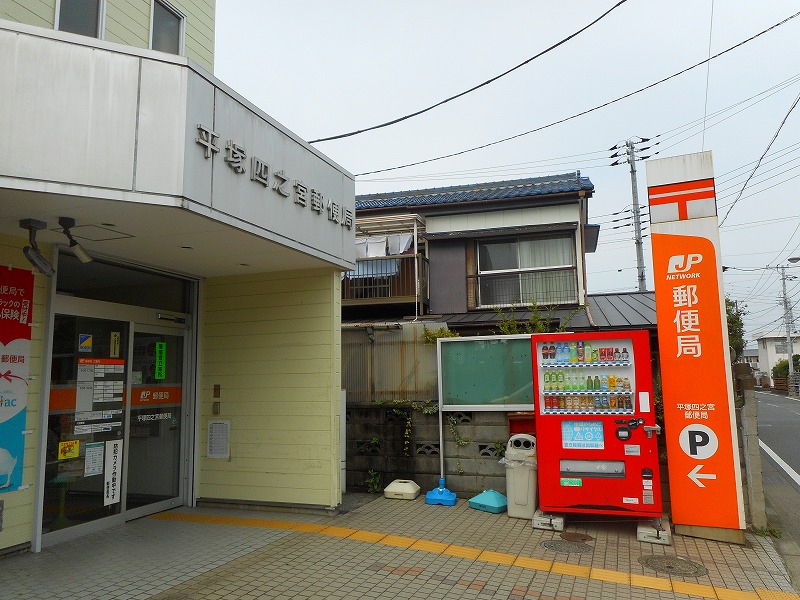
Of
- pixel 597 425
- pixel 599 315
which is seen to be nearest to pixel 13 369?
pixel 597 425

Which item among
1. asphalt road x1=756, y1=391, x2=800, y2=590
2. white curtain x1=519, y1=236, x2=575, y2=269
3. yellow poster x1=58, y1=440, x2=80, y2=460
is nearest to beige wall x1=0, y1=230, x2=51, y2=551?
yellow poster x1=58, y1=440, x2=80, y2=460

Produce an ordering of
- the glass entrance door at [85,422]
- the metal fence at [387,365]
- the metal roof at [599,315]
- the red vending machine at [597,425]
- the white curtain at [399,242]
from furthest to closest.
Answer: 1. the white curtain at [399,242]
2. the metal roof at [599,315]
3. the metal fence at [387,365]
4. the red vending machine at [597,425]
5. the glass entrance door at [85,422]

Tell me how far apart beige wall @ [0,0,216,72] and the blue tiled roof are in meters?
8.47

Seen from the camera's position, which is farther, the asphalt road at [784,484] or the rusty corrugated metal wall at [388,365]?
the rusty corrugated metal wall at [388,365]

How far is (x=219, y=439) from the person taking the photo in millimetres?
8023

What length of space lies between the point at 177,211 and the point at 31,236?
155cm

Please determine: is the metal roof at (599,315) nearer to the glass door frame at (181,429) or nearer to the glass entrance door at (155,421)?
the glass door frame at (181,429)

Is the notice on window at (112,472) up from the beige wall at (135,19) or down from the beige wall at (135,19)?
down

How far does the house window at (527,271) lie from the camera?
15289 millimetres

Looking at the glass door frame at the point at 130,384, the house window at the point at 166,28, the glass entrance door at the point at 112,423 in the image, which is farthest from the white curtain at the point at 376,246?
the glass entrance door at the point at 112,423

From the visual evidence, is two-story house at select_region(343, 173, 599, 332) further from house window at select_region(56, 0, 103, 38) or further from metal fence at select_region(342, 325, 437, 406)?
house window at select_region(56, 0, 103, 38)

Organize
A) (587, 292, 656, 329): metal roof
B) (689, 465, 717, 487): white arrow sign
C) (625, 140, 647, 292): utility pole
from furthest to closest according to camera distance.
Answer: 1. (625, 140, 647, 292): utility pole
2. (587, 292, 656, 329): metal roof
3. (689, 465, 717, 487): white arrow sign

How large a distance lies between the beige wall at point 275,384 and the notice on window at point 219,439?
2.9 inches

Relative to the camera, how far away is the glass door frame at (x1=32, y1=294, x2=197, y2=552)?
595cm
